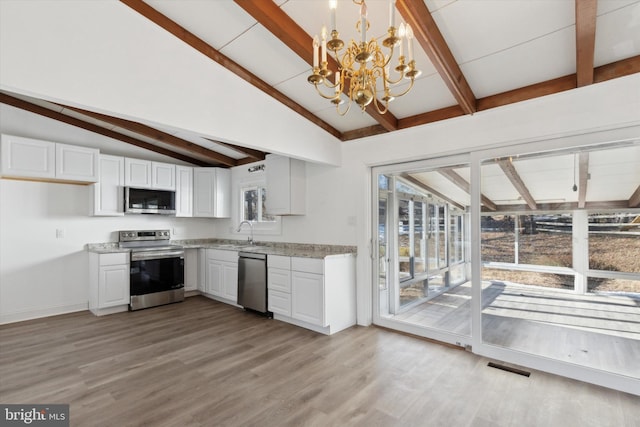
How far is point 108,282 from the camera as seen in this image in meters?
4.36

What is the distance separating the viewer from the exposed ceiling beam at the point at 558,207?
8.29 feet

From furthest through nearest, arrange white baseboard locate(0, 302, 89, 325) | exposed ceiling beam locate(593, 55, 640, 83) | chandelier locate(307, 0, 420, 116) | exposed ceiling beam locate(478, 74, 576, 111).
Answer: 1. white baseboard locate(0, 302, 89, 325)
2. exposed ceiling beam locate(478, 74, 576, 111)
3. exposed ceiling beam locate(593, 55, 640, 83)
4. chandelier locate(307, 0, 420, 116)

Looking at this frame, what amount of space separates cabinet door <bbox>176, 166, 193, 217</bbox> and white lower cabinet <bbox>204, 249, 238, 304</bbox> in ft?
2.73

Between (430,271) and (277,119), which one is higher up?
(277,119)

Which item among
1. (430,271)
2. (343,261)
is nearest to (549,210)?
(430,271)

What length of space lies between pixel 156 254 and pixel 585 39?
17.9 feet

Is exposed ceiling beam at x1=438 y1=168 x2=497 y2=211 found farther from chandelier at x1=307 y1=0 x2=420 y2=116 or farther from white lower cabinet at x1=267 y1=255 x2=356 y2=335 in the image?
chandelier at x1=307 y1=0 x2=420 y2=116

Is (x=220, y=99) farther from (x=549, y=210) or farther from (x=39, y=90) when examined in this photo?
(x=549, y=210)

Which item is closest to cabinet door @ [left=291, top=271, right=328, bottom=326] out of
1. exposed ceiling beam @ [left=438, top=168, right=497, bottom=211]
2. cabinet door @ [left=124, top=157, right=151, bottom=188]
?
exposed ceiling beam @ [left=438, top=168, right=497, bottom=211]

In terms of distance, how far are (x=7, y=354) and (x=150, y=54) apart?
327cm

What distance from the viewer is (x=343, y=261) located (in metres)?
3.86

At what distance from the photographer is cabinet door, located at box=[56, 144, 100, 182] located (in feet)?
13.5

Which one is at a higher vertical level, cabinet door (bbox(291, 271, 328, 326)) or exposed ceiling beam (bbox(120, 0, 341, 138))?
exposed ceiling beam (bbox(120, 0, 341, 138))

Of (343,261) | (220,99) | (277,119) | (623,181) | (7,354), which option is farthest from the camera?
(343,261)
